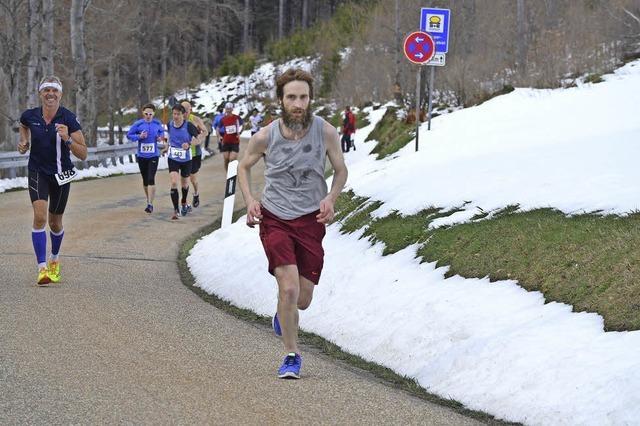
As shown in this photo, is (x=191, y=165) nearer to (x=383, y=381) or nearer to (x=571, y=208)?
(x=571, y=208)

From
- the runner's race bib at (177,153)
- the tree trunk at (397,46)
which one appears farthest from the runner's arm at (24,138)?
the tree trunk at (397,46)

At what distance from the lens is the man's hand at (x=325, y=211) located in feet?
22.0

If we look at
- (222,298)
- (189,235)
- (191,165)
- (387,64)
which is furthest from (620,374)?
(387,64)

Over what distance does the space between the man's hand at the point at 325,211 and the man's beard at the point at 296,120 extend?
48 cm

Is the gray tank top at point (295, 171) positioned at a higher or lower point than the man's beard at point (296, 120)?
lower

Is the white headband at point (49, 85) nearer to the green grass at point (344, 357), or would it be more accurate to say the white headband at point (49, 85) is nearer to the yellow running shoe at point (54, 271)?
the yellow running shoe at point (54, 271)

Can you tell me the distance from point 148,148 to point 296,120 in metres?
12.0

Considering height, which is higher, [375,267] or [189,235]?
[375,267]

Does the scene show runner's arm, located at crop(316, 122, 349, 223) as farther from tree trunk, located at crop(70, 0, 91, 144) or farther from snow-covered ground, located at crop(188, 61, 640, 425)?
tree trunk, located at crop(70, 0, 91, 144)

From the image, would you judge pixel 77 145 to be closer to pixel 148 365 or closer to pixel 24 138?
pixel 24 138

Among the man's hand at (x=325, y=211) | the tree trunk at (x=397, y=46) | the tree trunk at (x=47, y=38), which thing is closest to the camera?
the man's hand at (x=325, y=211)

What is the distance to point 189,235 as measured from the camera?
16.5 m

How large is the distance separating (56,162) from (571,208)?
4.95 meters

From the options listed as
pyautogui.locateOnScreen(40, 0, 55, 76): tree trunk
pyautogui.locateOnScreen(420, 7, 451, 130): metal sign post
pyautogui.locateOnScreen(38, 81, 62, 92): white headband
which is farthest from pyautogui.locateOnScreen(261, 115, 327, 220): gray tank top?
pyautogui.locateOnScreen(40, 0, 55, 76): tree trunk
